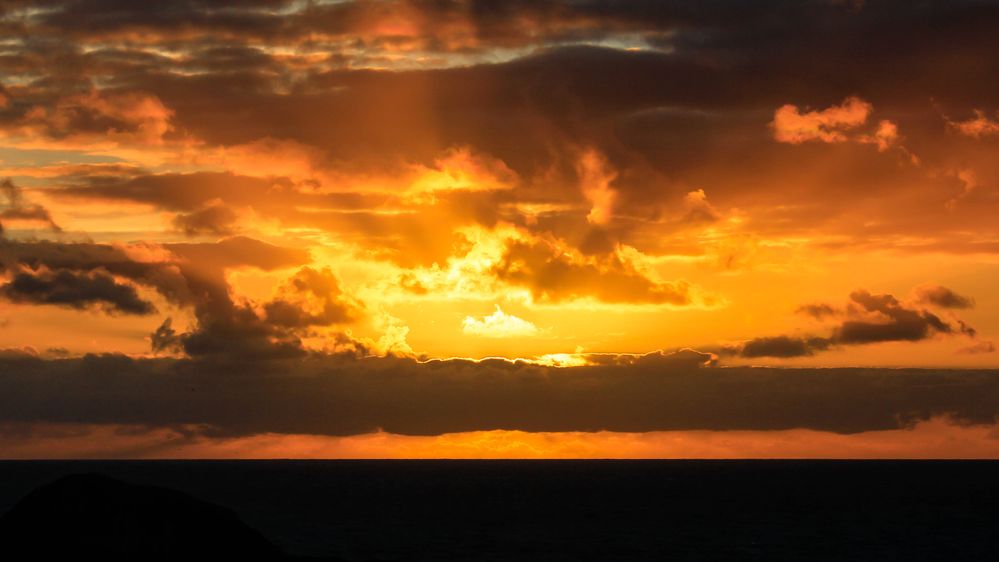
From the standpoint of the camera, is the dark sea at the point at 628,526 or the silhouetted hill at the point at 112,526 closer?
the silhouetted hill at the point at 112,526

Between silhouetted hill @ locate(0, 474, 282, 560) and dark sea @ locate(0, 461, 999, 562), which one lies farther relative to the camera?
dark sea @ locate(0, 461, 999, 562)

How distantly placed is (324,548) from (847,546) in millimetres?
40331

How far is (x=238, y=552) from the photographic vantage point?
46406 millimetres

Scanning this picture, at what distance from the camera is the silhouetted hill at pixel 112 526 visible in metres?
A: 43.8

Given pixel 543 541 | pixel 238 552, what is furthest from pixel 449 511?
pixel 238 552

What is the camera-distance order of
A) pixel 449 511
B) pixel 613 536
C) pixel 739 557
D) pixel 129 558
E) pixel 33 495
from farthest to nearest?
pixel 449 511 → pixel 613 536 → pixel 739 557 → pixel 33 495 → pixel 129 558

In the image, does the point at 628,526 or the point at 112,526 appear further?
the point at 628,526

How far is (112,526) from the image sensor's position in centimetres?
4428

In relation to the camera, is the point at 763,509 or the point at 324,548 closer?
the point at 324,548

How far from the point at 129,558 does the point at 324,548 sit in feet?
152

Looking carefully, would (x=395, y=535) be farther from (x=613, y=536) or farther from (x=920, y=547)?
(x=920, y=547)

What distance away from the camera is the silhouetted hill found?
43844mm

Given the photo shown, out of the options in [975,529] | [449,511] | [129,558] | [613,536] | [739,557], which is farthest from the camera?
[449,511]

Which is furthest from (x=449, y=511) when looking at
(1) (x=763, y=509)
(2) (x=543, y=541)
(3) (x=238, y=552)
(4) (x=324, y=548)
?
(3) (x=238, y=552)
